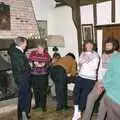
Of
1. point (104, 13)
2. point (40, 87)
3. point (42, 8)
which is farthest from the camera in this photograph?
point (42, 8)

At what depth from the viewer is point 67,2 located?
8.53m

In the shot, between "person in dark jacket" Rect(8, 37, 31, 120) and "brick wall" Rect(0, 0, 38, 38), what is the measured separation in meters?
2.13

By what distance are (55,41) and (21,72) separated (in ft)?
10.0

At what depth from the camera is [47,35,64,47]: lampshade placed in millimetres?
8586

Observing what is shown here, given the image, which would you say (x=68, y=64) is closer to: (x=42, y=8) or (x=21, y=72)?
(x=21, y=72)

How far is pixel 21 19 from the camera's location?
27.0 feet

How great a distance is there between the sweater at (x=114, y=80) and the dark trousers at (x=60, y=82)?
4.12 metres

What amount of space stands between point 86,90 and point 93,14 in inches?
118

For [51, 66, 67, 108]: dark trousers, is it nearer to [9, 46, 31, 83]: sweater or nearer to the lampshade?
[9, 46, 31, 83]: sweater

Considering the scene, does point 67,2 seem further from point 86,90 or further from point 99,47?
point 86,90

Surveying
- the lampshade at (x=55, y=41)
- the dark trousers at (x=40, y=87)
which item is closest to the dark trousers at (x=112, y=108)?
the dark trousers at (x=40, y=87)

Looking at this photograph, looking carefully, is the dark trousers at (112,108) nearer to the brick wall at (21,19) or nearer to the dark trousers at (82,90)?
the dark trousers at (82,90)

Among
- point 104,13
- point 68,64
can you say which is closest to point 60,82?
point 68,64

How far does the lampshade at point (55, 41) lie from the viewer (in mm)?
8586
